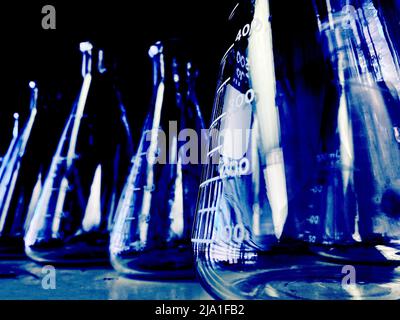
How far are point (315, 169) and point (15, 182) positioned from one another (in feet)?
3.23

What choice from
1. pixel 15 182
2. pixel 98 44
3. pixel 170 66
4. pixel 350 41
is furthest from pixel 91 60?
pixel 350 41

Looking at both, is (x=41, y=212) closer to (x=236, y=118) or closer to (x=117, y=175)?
(x=117, y=175)

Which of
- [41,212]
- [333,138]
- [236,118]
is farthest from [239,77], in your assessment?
[41,212]

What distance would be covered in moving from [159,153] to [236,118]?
1.15 feet

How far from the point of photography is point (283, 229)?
0.47 meters

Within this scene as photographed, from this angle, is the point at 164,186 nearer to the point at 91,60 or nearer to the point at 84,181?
the point at 84,181

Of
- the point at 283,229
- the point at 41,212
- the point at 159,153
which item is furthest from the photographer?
the point at 41,212

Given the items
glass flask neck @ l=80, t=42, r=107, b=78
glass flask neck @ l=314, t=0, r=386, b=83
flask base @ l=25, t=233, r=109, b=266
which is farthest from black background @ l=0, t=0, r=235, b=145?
glass flask neck @ l=314, t=0, r=386, b=83

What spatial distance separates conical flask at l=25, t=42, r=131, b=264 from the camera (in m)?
0.97

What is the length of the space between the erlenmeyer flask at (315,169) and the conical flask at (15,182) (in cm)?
81

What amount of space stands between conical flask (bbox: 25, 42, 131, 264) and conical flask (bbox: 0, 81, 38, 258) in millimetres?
53

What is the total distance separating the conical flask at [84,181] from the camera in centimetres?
97

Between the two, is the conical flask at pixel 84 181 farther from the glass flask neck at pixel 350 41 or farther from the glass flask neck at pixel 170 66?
the glass flask neck at pixel 350 41

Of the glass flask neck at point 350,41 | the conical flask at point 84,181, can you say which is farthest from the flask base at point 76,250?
the glass flask neck at point 350,41
